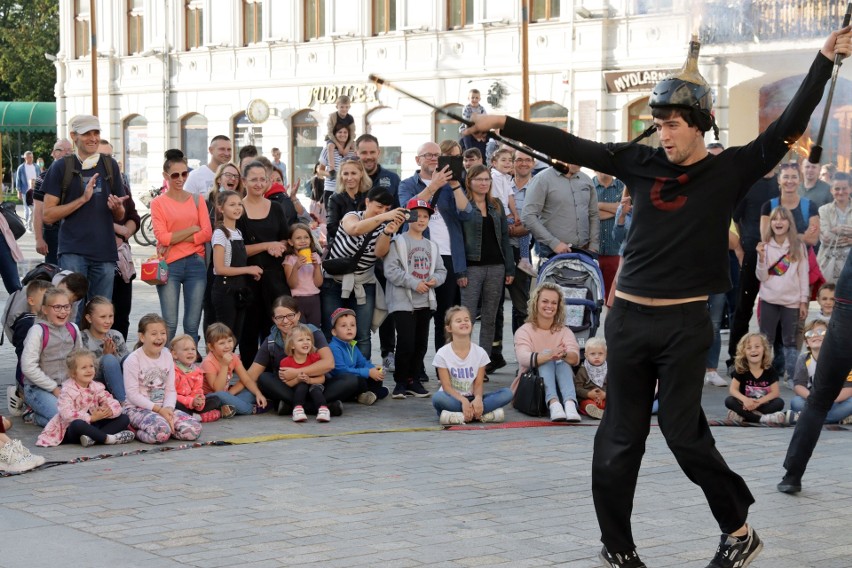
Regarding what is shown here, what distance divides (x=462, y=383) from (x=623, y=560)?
458 centimetres

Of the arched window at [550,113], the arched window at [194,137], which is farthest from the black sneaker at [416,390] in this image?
the arched window at [194,137]

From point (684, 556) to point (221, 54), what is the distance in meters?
33.3

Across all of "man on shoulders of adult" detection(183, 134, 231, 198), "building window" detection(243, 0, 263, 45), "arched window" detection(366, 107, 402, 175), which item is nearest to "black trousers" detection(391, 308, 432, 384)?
"man on shoulders of adult" detection(183, 134, 231, 198)

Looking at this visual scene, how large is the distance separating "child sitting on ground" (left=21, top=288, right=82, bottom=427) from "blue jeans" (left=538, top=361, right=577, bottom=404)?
3.30 m

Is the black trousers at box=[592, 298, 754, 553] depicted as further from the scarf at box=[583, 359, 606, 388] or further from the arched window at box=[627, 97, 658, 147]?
the arched window at box=[627, 97, 658, 147]

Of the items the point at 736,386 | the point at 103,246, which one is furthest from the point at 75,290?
the point at 736,386

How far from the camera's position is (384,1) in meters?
33.8

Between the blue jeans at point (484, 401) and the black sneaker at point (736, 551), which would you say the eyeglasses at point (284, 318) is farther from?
the black sneaker at point (736, 551)

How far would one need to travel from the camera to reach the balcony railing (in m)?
18.7

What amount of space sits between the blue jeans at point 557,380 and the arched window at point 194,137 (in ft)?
97.2

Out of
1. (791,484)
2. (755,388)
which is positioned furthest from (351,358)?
(791,484)

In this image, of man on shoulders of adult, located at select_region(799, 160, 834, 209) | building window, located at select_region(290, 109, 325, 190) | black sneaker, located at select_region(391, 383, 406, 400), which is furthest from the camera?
building window, located at select_region(290, 109, 325, 190)

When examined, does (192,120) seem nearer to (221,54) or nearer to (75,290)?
(221,54)

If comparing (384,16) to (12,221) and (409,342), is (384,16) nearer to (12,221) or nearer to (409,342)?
(12,221)
